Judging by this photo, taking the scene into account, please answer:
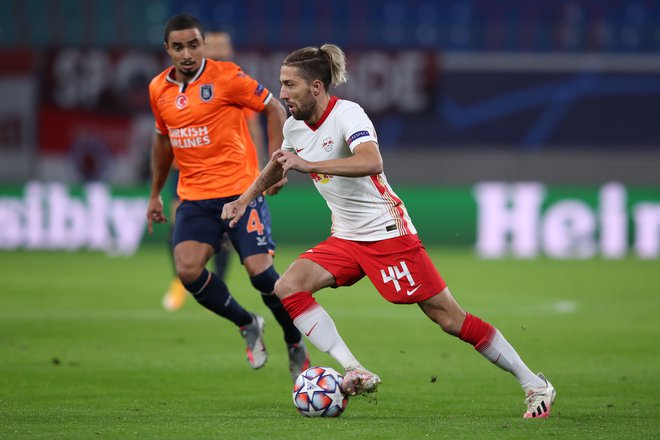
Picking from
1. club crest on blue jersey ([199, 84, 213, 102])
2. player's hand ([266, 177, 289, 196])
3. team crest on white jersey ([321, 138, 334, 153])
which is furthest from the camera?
club crest on blue jersey ([199, 84, 213, 102])

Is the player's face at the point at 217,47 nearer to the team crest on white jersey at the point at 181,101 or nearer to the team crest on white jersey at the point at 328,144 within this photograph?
the team crest on white jersey at the point at 181,101

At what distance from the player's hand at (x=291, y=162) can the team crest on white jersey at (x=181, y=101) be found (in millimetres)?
1775

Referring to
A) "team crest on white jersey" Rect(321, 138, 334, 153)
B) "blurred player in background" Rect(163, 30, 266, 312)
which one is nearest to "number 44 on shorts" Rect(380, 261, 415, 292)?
"team crest on white jersey" Rect(321, 138, 334, 153)

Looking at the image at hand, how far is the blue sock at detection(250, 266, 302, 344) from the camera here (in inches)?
307

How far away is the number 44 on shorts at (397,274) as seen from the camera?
6.49m

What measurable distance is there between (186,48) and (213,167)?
0.81 meters

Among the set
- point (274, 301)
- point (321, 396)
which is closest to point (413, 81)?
point (274, 301)

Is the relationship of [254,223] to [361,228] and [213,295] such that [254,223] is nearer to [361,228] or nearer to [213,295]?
[213,295]

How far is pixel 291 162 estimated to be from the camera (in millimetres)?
6141

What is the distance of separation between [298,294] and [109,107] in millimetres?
18864

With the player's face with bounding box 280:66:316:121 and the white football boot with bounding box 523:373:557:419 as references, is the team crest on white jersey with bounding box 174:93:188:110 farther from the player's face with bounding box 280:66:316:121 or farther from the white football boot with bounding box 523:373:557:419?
the white football boot with bounding box 523:373:557:419

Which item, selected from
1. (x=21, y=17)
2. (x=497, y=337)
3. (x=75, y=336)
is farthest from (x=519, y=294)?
(x=21, y=17)

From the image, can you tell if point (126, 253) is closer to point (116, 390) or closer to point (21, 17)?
point (21, 17)

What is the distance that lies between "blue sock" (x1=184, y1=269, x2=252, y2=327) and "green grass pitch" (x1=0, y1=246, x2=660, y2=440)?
0.48 metres
